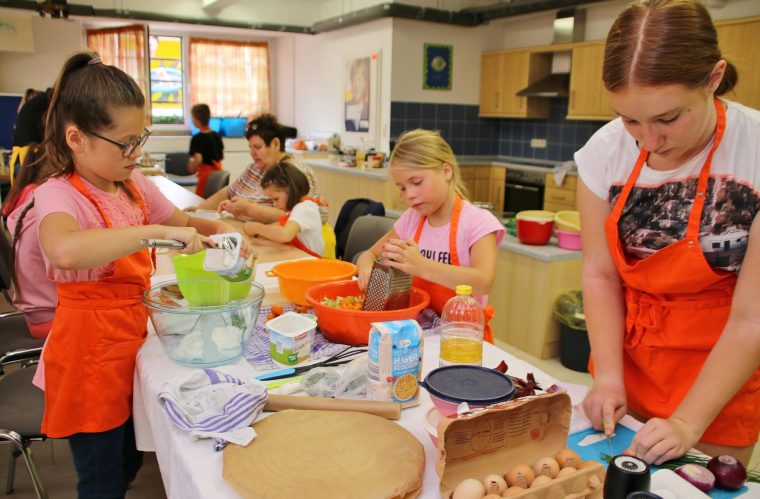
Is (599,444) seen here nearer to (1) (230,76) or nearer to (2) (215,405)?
(2) (215,405)

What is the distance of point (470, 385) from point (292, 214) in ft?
5.82

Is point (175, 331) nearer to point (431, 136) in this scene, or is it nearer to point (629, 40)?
point (431, 136)

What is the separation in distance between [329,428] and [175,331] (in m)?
0.54

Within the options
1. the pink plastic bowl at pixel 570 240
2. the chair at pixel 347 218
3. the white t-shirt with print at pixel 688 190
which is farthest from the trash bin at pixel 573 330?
the white t-shirt with print at pixel 688 190

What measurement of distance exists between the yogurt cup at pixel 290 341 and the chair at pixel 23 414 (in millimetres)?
756

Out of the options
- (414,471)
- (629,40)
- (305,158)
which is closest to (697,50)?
(629,40)

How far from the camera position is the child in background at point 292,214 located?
2.62m

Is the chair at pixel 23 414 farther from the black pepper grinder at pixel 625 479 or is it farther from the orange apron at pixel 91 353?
the black pepper grinder at pixel 625 479

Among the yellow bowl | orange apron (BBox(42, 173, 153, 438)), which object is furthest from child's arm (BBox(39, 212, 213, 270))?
the yellow bowl

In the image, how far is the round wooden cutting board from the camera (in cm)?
86

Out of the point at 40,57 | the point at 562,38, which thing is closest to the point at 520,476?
the point at 562,38

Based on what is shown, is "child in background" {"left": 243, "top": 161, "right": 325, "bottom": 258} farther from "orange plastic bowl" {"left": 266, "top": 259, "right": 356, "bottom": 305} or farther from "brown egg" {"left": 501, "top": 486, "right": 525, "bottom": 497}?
"brown egg" {"left": 501, "top": 486, "right": 525, "bottom": 497}

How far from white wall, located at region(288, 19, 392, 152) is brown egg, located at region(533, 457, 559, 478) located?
19.5 feet

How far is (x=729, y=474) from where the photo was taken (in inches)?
35.9
